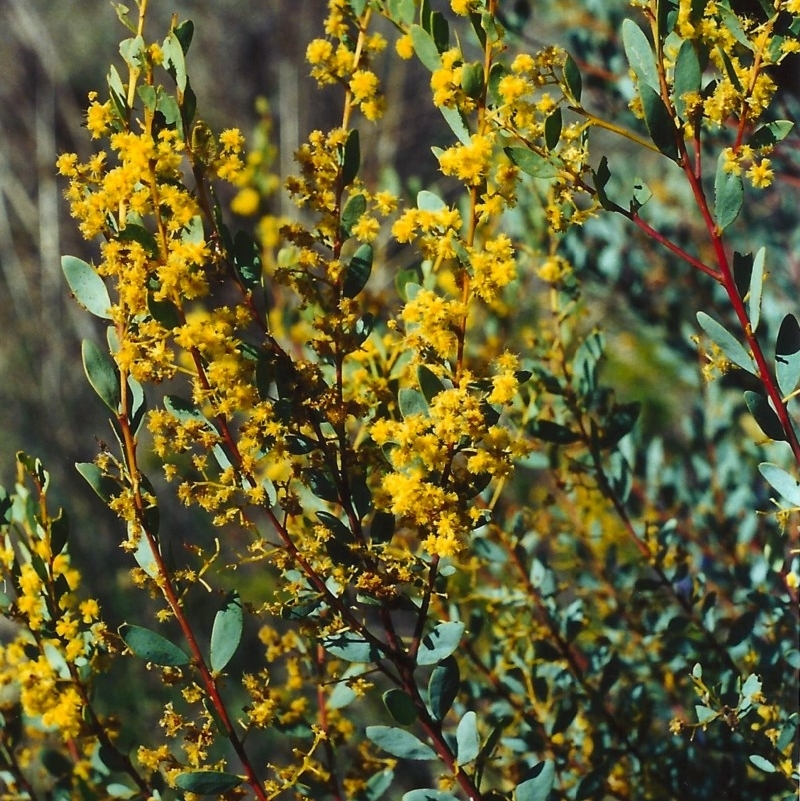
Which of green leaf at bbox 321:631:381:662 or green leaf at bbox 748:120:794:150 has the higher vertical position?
green leaf at bbox 748:120:794:150

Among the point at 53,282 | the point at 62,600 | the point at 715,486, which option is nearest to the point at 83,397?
the point at 53,282

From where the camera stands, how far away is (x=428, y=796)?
833 millimetres

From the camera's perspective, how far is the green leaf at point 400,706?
0.79 meters

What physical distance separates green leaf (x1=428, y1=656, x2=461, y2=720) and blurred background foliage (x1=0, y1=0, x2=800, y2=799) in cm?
45

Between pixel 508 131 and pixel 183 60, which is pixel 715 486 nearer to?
pixel 508 131

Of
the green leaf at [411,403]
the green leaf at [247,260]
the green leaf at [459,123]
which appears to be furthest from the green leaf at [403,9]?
the green leaf at [411,403]

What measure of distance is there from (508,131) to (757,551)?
3.72 feet

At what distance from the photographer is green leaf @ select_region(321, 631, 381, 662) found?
834mm

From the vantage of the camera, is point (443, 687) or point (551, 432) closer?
point (443, 687)

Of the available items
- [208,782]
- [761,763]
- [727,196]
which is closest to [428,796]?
[208,782]

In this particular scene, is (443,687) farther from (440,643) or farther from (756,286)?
(756,286)

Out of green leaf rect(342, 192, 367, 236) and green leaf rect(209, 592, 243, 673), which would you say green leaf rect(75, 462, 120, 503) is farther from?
green leaf rect(342, 192, 367, 236)

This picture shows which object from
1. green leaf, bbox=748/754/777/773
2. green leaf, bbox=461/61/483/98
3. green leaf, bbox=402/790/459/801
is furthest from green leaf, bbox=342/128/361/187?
green leaf, bbox=748/754/777/773

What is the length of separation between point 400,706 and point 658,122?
20.1 inches
